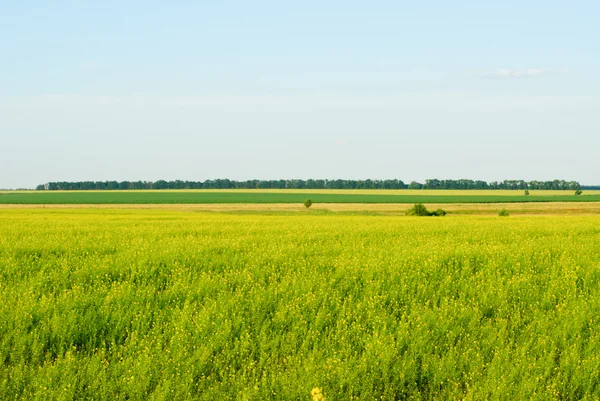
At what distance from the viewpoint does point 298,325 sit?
10.2m

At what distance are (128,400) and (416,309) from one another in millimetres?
5635

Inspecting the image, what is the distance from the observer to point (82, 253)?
1480cm

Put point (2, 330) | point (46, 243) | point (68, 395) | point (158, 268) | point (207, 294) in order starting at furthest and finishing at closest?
point (46, 243) < point (158, 268) < point (207, 294) < point (2, 330) < point (68, 395)

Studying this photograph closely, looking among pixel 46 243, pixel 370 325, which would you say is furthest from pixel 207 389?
pixel 46 243

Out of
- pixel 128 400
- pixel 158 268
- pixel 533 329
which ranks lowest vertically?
pixel 128 400

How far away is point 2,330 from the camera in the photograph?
10172 millimetres

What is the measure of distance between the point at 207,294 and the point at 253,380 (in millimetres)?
2898

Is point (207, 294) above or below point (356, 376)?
→ above

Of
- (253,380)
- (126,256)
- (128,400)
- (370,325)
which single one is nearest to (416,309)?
(370,325)

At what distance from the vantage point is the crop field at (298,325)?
885 centimetres

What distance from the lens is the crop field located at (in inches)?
348

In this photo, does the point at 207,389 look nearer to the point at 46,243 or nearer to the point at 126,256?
the point at 126,256

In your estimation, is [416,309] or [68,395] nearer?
[68,395]

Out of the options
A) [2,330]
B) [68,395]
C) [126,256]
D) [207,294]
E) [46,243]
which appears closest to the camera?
[68,395]
